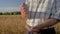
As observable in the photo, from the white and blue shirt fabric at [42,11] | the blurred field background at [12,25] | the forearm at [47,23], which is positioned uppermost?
the white and blue shirt fabric at [42,11]

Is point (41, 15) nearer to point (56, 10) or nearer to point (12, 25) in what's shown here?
point (56, 10)

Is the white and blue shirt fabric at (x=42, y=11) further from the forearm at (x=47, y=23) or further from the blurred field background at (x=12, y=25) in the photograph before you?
the blurred field background at (x=12, y=25)

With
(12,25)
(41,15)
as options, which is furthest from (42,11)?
(12,25)


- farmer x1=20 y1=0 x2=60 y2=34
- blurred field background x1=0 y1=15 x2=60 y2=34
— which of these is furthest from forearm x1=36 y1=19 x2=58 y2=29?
blurred field background x1=0 y1=15 x2=60 y2=34

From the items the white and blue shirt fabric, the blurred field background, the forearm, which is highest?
the white and blue shirt fabric

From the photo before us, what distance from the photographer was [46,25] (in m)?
0.83

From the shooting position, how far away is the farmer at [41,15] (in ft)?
2.71

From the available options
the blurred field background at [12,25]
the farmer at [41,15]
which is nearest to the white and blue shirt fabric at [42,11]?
the farmer at [41,15]

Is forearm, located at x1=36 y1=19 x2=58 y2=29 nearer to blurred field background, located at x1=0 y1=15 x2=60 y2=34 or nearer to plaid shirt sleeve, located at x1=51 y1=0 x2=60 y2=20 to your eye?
plaid shirt sleeve, located at x1=51 y1=0 x2=60 y2=20

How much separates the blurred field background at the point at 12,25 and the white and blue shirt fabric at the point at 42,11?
153cm

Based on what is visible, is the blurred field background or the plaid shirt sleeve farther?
the blurred field background

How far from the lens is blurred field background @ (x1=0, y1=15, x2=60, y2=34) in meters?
2.56

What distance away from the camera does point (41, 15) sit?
85 centimetres

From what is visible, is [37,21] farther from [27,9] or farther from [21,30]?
[21,30]
